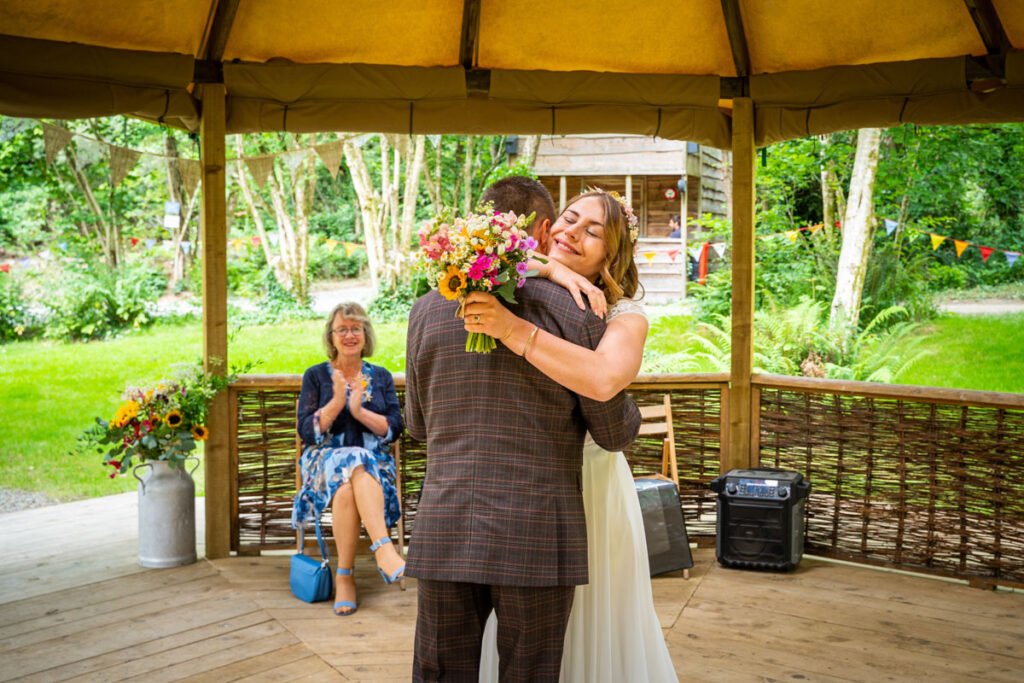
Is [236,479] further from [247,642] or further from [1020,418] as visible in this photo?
[1020,418]

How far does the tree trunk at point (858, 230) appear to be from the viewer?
9.88m

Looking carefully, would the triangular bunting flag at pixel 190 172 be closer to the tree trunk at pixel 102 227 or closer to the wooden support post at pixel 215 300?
the wooden support post at pixel 215 300

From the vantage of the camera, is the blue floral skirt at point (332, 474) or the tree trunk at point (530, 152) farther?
the tree trunk at point (530, 152)

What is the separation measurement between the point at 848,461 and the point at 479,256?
4059mm

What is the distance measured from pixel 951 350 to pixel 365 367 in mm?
7576

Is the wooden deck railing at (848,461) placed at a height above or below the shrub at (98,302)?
below

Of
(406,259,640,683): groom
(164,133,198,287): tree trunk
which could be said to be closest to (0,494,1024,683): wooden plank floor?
(406,259,640,683): groom

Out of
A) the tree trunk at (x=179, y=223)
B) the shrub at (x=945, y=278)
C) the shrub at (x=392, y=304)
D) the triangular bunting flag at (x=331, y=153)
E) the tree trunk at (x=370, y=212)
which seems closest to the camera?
the triangular bunting flag at (x=331, y=153)

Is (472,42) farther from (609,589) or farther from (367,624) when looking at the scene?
(609,589)

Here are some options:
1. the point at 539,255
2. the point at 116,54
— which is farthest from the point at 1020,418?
the point at 116,54

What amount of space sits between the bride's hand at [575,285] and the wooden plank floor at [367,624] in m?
2.18

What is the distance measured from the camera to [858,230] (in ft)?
Answer: 32.8

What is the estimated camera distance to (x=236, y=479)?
18.6ft

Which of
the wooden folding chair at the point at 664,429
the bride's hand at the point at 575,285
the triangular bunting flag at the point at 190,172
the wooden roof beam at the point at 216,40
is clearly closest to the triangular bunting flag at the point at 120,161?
the triangular bunting flag at the point at 190,172
